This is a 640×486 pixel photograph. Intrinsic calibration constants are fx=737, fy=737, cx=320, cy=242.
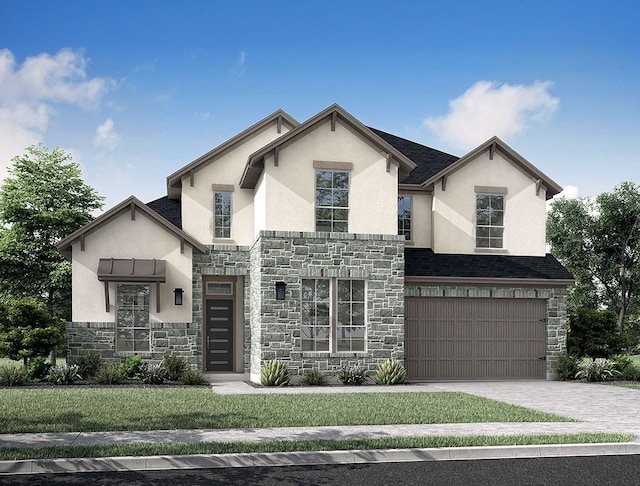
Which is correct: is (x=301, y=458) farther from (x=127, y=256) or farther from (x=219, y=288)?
(x=219, y=288)

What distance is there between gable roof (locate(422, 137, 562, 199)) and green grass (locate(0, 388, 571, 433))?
27.1 feet

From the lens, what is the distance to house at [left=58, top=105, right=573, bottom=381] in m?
20.6

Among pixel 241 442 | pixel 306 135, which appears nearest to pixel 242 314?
pixel 306 135

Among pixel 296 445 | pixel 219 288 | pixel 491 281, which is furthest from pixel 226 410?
pixel 491 281

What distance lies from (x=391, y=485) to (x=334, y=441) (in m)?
1.94

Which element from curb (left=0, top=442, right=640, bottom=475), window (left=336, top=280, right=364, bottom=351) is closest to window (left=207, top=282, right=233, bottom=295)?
window (left=336, top=280, right=364, bottom=351)

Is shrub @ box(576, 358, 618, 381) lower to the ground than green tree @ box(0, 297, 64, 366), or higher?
lower

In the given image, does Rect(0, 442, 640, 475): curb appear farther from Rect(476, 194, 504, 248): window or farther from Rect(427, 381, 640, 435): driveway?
Rect(476, 194, 504, 248): window

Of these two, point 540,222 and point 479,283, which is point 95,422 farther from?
point 540,222

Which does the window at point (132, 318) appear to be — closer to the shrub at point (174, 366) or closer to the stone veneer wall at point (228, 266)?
the shrub at point (174, 366)

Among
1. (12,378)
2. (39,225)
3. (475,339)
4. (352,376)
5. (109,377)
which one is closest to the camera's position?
(12,378)

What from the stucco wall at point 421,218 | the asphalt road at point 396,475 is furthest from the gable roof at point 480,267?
the asphalt road at point 396,475

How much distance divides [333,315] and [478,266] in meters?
5.14

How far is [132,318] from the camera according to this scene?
21938 millimetres
